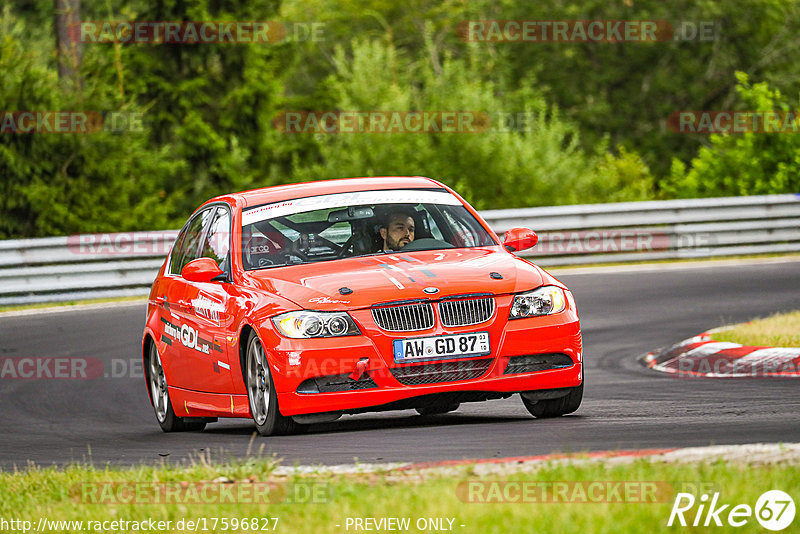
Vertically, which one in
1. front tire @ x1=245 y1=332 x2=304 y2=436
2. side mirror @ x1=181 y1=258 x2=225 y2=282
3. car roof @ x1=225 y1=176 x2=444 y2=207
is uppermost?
car roof @ x1=225 y1=176 x2=444 y2=207

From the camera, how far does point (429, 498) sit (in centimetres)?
534

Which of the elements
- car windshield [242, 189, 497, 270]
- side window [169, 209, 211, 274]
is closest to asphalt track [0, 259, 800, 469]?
car windshield [242, 189, 497, 270]

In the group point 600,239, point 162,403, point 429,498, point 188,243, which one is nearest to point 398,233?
point 188,243

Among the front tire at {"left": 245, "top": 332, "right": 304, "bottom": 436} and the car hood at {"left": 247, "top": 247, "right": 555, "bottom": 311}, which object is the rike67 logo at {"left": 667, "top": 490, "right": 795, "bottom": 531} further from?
the front tire at {"left": 245, "top": 332, "right": 304, "bottom": 436}

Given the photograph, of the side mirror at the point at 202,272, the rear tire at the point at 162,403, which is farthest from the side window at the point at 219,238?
the rear tire at the point at 162,403

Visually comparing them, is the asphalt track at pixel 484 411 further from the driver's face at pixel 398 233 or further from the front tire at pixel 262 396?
the driver's face at pixel 398 233

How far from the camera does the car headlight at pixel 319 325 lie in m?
8.03

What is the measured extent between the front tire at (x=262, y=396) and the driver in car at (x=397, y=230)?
1.25 metres

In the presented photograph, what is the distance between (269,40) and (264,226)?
2651 cm

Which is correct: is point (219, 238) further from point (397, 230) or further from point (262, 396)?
point (262, 396)

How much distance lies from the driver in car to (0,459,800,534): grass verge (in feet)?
9.62

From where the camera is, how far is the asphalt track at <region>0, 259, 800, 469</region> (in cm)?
731

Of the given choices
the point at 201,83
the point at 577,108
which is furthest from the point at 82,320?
the point at 577,108

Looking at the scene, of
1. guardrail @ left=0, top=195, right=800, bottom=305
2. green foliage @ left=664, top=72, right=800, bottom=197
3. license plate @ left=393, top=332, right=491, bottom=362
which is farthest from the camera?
green foliage @ left=664, top=72, right=800, bottom=197
